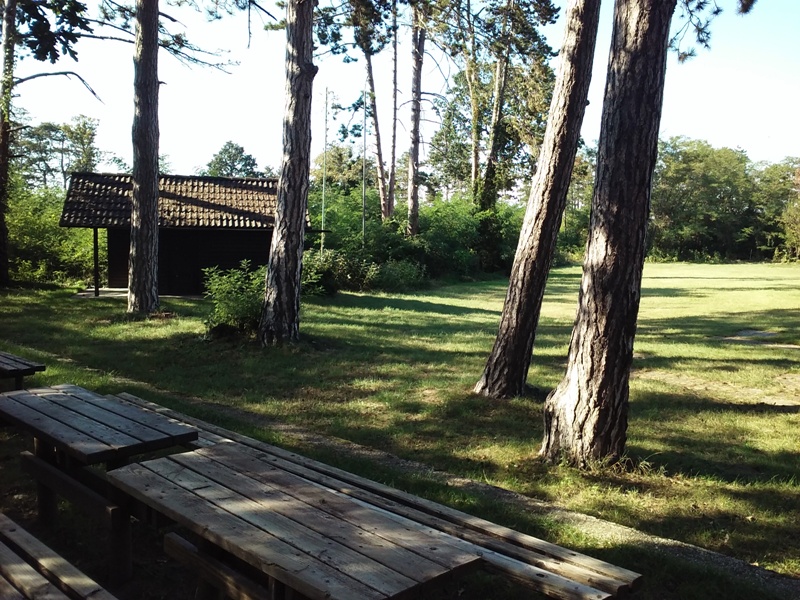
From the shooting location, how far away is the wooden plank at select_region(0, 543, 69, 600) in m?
2.77

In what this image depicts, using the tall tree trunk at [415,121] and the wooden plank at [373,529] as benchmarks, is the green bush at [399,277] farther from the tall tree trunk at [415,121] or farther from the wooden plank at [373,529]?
the wooden plank at [373,529]

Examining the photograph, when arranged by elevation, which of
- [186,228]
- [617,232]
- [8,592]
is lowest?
[8,592]

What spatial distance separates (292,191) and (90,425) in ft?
24.6

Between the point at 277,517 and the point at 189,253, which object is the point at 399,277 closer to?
the point at 189,253

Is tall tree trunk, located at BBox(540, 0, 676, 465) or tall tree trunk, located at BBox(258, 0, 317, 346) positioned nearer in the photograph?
tall tree trunk, located at BBox(540, 0, 676, 465)

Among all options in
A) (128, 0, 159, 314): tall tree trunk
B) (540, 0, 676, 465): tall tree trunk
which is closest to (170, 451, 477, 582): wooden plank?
(540, 0, 676, 465): tall tree trunk

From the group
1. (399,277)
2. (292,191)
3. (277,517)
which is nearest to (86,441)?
(277,517)

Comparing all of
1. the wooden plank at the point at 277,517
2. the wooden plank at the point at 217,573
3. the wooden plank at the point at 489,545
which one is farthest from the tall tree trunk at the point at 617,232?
the wooden plank at the point at 217,573

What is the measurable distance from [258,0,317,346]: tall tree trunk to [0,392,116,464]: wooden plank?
656 centimetres

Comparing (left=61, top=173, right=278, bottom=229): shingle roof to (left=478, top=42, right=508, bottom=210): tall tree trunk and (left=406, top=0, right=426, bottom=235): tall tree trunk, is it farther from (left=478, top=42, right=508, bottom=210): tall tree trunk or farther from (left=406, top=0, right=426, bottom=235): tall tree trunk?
(left=478, top=42, right=508, bottom=210): tall tree trunk

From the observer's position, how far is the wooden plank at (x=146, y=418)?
3988 millimetres

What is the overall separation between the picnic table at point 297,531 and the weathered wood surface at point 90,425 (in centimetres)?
35

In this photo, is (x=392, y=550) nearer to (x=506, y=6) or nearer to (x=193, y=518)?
(x=193, y=518)

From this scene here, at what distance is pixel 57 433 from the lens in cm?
392
